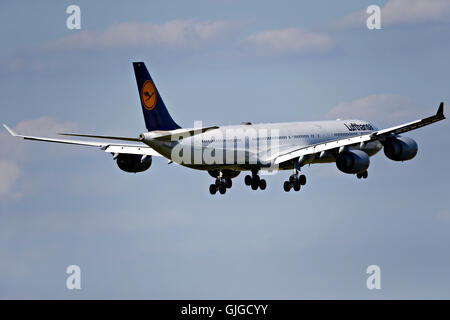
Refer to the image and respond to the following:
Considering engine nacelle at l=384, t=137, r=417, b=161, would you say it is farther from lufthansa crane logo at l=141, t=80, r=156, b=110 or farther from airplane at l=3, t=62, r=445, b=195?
lufthansa crane logo at l=141, t=80, r=156, b=110

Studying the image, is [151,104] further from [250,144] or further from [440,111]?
[440,111]

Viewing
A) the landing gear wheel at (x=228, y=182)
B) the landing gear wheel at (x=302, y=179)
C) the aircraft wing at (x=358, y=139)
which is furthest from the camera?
the landing gear wheel at (x=228, y=182)

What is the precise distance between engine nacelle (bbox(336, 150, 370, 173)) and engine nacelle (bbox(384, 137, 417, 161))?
5.90ft

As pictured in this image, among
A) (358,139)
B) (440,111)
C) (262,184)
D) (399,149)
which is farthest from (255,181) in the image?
(440,111)

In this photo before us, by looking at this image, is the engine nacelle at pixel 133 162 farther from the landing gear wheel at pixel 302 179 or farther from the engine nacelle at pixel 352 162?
the engine nacelle at pixel 352 162

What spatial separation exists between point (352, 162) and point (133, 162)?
18087mm

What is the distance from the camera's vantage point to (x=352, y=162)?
92188 mm

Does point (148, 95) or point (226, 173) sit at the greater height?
point (148, 95)

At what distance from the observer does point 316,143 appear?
100562 mm

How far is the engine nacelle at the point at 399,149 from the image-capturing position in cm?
9275

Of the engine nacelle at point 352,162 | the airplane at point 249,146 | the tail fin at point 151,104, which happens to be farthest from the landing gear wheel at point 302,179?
the tail fin at point 151,104

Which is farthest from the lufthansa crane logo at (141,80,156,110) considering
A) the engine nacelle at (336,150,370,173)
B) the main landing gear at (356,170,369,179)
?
the main landing gear at (356,170,369,179)

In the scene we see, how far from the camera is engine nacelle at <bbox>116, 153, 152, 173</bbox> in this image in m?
98.7
